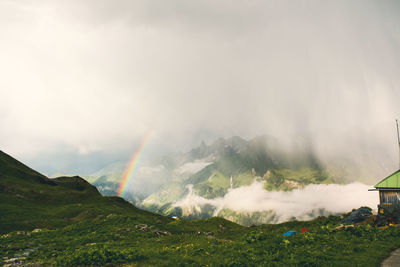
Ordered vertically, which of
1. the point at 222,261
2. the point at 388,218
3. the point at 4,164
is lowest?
the point at 222,261

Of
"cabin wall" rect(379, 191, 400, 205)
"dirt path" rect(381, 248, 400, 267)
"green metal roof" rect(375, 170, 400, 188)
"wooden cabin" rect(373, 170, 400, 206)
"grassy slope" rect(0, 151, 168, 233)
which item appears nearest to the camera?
"dirt path" rect(381, 248, 400, 267)

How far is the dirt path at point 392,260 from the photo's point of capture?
1673cm

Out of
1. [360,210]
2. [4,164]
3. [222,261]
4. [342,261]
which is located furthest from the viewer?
[4,164]

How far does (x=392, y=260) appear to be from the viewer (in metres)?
17.7

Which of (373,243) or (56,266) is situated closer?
(56,266)

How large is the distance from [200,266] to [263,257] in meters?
5.06

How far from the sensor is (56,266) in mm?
17734

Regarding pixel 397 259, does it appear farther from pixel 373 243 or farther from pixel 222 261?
pixel 222 261

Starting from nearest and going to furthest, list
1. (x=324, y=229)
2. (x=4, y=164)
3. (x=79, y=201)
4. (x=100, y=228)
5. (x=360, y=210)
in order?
1. (x=324, y=229)
2. (x=360, y=210)
3. (x=100, y=228)
4. (x=79, y=201)
5. (x=4, y=164)

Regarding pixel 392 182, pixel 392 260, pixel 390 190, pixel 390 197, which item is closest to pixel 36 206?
pixel 392 260

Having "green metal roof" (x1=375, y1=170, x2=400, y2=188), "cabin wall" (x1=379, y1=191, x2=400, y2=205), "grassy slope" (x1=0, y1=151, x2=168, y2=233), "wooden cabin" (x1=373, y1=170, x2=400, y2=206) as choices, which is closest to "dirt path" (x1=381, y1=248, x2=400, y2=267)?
"cabin wall" (x1=379, y1=191, x2=400, y2=205)

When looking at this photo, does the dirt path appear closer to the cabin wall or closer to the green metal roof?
the cabin wall

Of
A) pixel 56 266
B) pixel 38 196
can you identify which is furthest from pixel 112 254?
pixel 38 196

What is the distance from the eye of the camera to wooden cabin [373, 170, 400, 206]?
53.0m
